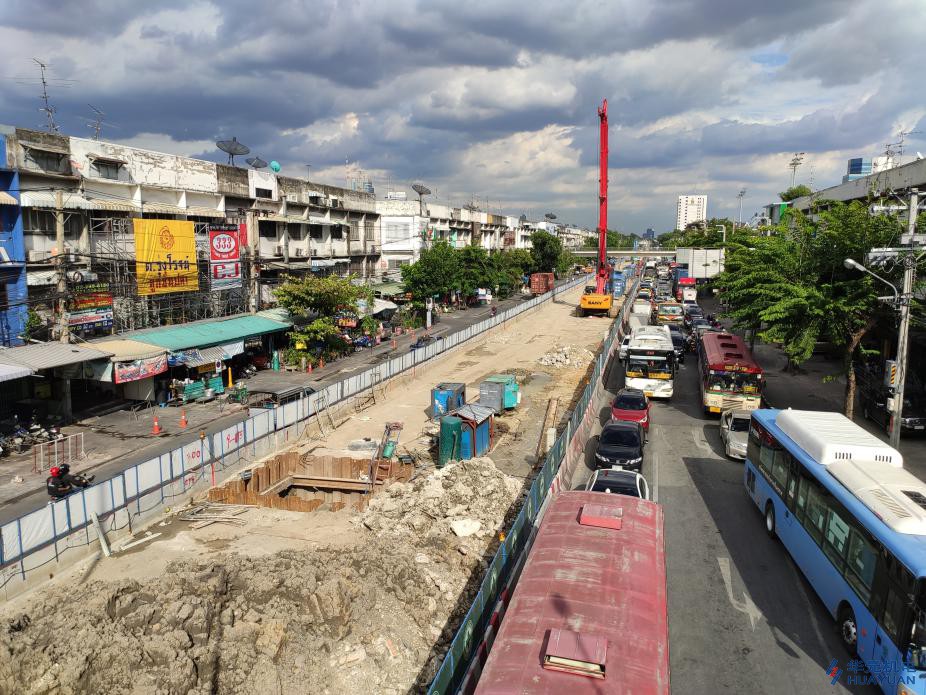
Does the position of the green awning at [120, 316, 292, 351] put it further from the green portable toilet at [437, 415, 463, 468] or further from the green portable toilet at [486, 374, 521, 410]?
the green portable toilet at [437, 415, 463, 468]

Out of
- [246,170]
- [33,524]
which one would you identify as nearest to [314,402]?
[33,524]

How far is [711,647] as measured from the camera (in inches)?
458

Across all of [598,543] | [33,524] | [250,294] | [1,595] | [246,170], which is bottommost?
[1,595]

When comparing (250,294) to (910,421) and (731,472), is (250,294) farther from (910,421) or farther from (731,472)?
(910,421)

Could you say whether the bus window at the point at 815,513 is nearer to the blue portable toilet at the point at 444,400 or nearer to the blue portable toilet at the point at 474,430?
the blue portable toilet at the point at 474,430

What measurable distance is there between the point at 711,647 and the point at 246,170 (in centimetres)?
4347

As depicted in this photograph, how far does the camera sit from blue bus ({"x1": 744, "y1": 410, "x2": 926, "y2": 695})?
9164 mm

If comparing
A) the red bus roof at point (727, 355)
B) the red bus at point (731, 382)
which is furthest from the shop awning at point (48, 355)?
the red bus roof at point (727, 355)

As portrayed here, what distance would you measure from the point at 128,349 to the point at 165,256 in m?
6.59

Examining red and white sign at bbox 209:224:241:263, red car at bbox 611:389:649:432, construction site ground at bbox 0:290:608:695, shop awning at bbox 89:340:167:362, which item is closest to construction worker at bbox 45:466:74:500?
construction site ground at bbox 0:290:608:695

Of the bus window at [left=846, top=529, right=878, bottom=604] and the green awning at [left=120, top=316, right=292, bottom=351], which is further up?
the green awning at [left=120, top=316, right=292, bottom=351]

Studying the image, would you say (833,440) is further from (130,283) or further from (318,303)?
(318,303)

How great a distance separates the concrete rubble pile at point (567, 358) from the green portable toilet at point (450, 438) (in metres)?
19.6

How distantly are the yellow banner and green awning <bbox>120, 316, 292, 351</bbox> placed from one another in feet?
7.11
